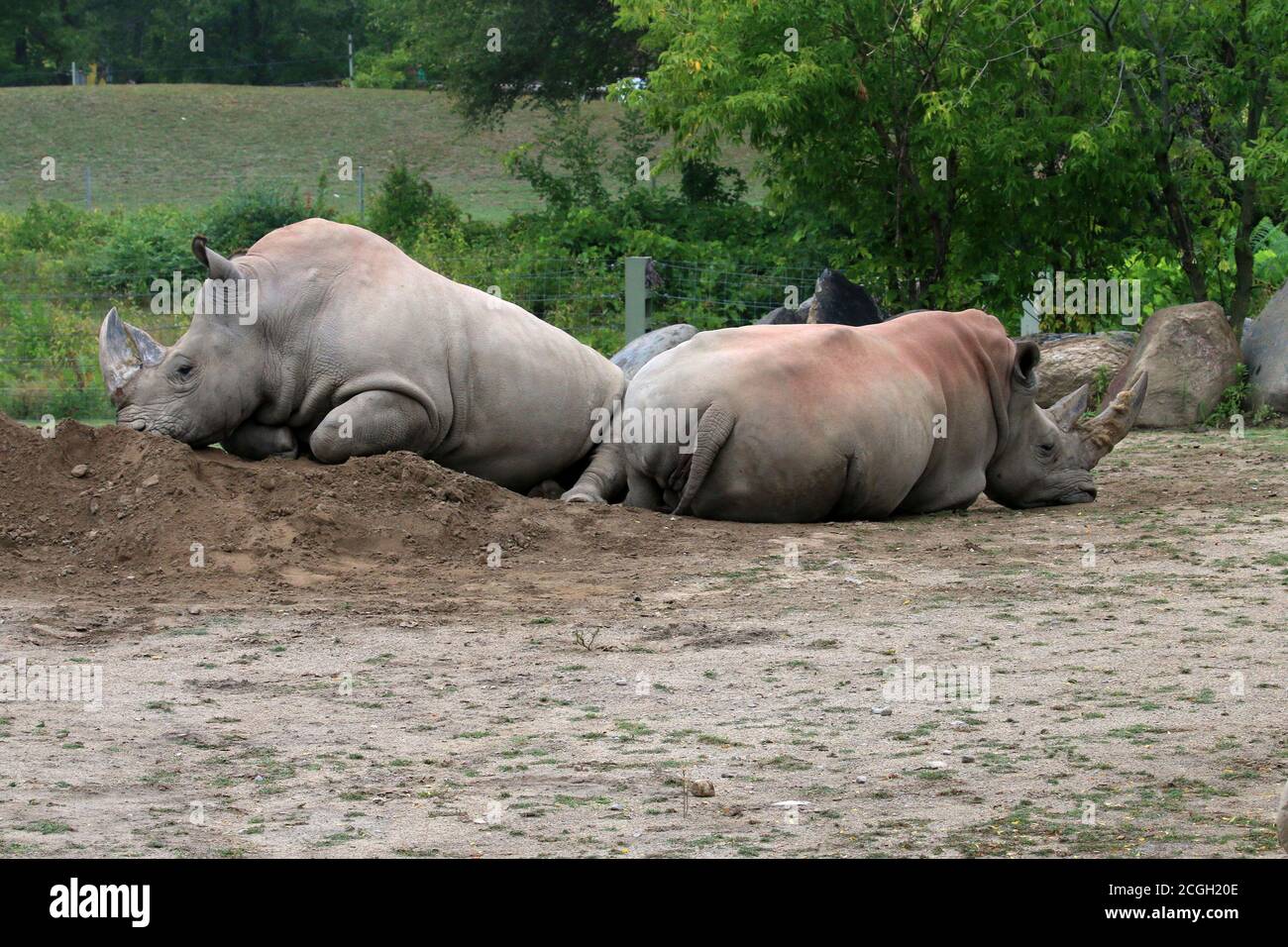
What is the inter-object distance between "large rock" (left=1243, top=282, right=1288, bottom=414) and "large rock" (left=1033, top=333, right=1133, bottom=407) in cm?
97

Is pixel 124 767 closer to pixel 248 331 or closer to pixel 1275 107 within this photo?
pixel 248 331

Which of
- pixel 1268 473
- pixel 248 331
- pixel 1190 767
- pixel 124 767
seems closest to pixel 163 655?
pixel 124 767

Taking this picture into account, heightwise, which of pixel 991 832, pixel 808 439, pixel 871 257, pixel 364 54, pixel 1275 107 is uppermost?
pixel 364 54

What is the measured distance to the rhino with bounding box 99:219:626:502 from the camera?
390 inches

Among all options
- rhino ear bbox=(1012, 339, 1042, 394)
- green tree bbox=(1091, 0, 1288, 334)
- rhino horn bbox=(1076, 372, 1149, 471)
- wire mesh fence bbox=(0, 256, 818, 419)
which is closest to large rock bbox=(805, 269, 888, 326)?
wire mesh fence bbox=(0, 256, 818, 419)

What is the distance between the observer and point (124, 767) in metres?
5.56

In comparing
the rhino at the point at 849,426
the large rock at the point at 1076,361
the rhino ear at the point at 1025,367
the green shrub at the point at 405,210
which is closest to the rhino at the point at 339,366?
the rhino at the point at 849,426

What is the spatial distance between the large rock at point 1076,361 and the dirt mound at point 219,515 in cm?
662

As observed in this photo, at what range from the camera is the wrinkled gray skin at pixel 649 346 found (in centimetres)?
1378

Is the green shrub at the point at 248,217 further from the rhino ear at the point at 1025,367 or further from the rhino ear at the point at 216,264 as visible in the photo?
the rhino ear at the point at 1025,367

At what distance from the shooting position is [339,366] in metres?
10.0

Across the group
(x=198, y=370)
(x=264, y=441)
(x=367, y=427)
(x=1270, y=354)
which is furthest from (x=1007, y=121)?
(x=198, y=370)

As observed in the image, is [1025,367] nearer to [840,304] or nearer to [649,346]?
[649,346]

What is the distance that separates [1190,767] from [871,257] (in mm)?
12223
